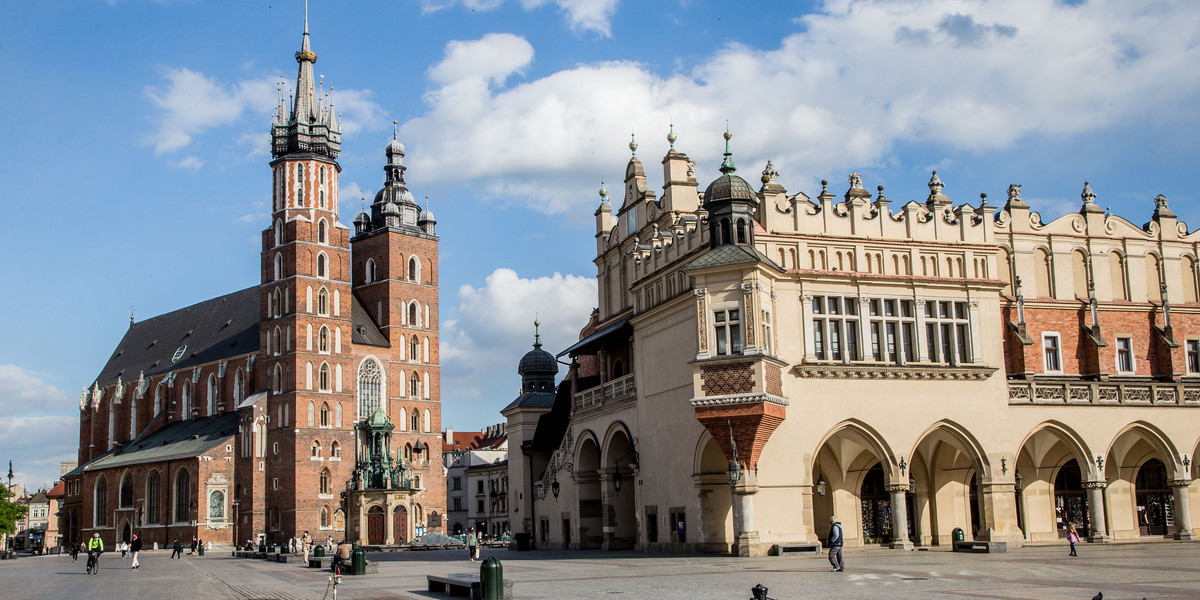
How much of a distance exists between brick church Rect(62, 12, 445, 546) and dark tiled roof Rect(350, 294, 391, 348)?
151 millimetres

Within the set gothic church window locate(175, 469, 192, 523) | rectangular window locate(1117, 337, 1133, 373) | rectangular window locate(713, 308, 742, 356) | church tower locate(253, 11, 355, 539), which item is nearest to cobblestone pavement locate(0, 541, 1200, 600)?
rectangular window locate(713, 308, 742, 356)

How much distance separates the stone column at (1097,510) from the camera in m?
37.4

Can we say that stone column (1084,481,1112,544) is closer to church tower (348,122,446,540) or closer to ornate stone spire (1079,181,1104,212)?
ornate stone spire (1079,181,1104,212)

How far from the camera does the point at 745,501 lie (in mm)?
32938

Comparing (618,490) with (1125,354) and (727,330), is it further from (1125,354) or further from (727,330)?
(1125,354)

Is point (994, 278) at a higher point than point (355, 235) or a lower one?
lower

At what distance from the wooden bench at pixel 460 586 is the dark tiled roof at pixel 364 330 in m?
70.2

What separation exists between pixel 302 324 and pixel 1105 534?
63451 mm

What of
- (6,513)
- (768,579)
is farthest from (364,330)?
(768,579)

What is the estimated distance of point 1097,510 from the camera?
123 ft

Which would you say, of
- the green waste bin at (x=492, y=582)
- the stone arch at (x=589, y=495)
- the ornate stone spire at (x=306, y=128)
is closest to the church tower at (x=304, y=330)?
the ornate stone spire at (x=306, y=128)

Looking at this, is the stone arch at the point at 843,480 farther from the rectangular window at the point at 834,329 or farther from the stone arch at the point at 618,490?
the stone arch at the point at 618,490

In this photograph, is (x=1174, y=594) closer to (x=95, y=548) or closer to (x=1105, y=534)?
(x=1105, y=534)

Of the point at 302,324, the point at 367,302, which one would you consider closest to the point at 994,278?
the point at 302,324
